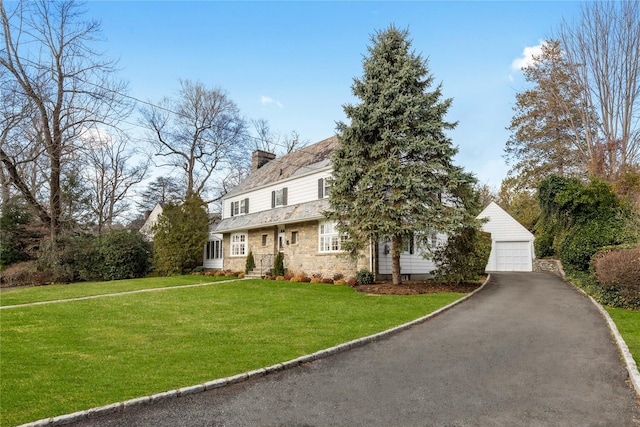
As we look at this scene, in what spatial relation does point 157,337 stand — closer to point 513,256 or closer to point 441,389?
point 441,389

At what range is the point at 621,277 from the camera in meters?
10.7

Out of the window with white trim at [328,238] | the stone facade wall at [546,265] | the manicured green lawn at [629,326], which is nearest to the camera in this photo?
the manicured green lawn at [629,326]

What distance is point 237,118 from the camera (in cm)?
3700

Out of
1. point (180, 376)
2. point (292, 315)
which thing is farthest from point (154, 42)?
point (180, 376)

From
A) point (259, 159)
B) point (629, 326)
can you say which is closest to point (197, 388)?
point (629, 326)

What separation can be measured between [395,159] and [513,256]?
14.3m

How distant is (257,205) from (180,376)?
1991 centimetres

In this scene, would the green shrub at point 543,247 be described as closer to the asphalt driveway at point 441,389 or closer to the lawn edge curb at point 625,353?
the lawn edge curb at point 625,353

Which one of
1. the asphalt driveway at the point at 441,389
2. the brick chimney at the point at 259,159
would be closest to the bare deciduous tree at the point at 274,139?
the brick chimney at the point at 259,159

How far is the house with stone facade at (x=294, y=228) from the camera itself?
1839 cm

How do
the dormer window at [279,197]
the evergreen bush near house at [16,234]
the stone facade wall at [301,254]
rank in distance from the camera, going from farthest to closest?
the evergreen bush near house at [16,234] → the dormer window at [279,197] → the stone facade wall at [301,254]

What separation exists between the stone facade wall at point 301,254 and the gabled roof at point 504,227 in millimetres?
11654

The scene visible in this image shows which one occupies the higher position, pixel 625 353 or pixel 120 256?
pixel 120 256

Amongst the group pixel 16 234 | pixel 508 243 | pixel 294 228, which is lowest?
pixel 508 243
